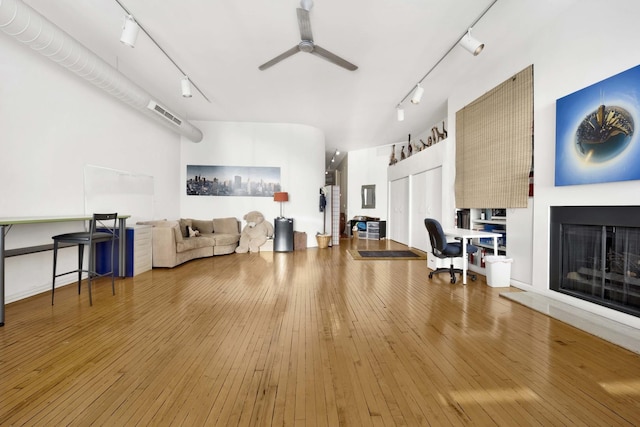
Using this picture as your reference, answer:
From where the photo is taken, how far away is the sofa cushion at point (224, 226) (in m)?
7.50

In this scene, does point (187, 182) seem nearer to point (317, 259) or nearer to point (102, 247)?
point (102, 247)

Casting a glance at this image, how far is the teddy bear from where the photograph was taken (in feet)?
24.4

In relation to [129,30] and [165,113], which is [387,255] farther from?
[129,30]

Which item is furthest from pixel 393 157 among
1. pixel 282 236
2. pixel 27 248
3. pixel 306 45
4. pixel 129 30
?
pixel 27 248

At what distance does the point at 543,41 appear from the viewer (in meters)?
3.69

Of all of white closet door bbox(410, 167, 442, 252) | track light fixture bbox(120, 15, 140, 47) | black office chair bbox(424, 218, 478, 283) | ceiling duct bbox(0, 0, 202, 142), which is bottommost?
black office chair bbox(424, 218, 478, 283)

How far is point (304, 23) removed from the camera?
322 centimetres

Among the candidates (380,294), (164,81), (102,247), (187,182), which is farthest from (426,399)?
(187,182)

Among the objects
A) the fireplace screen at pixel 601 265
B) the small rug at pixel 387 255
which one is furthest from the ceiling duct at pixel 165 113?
the fireplace screen at pixel 601 265

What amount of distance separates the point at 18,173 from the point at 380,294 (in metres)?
4.87

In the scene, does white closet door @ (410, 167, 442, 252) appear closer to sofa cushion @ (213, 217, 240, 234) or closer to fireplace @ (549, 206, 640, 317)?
fireplace @ (549, 206, 640, 317)

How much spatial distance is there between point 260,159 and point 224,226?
2.14 meters

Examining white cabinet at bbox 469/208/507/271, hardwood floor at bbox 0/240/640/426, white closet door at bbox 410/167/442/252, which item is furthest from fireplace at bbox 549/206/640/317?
white closet door at bbox 410/167/442/252

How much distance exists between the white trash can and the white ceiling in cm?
315
